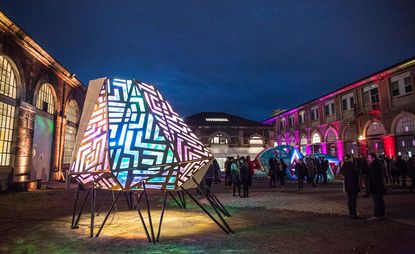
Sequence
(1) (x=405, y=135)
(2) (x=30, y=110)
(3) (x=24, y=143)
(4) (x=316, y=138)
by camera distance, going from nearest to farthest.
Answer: (3) (x=24, y=143)
(2) (x=30, y=110)
(1) (x=405, y=135)
(4) (x=316, y=138)

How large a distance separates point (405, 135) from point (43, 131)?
2846 centimetres

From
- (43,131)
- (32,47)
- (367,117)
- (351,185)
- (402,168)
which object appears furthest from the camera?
(367,117)

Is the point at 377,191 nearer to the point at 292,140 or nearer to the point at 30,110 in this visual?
the point at 30,110

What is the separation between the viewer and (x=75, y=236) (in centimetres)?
610

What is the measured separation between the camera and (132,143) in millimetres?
6246

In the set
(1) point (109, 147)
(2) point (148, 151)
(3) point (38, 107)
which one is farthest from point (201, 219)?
(3) point (38, 107)

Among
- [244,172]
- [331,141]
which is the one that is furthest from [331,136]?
[244,172]

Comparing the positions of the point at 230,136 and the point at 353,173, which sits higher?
the point at 230,136

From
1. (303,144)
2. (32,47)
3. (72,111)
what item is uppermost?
(32,47)

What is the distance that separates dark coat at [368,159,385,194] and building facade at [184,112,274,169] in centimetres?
2967

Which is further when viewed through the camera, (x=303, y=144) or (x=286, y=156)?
(x=303, y=144)

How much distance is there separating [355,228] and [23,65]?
62.8 feet

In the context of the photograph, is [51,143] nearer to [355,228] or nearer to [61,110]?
[61,110]

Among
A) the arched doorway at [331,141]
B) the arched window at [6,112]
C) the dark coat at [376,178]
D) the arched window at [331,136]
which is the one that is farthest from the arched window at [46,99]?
the arched window at [331,136]
